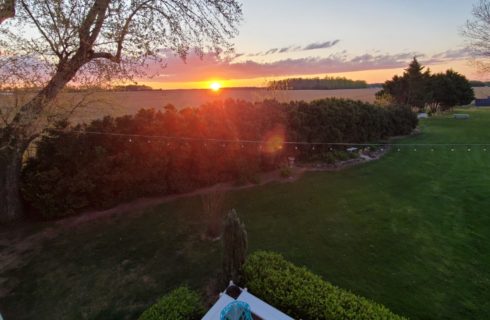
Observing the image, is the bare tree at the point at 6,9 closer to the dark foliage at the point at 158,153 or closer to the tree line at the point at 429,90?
the dark foliage at the point at 158,153

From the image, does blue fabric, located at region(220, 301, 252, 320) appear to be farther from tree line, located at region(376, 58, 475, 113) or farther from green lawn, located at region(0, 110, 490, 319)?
tree line, located at region(376, 58, 475, 113)

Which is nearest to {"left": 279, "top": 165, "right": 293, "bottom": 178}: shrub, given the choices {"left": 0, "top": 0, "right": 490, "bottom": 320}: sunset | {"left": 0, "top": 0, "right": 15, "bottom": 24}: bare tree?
{"left": 0, "top": 0, "right": 490, "bottom": 320}: sunset

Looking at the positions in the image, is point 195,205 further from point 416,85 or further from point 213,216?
point 416,85

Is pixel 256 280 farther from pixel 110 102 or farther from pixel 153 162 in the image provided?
pixel 110 102

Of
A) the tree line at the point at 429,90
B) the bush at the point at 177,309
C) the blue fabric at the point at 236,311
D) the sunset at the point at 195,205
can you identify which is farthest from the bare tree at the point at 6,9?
the tree line at the point at 429,90

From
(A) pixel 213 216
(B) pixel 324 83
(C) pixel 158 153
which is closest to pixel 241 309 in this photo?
(A) pixel 213 216
